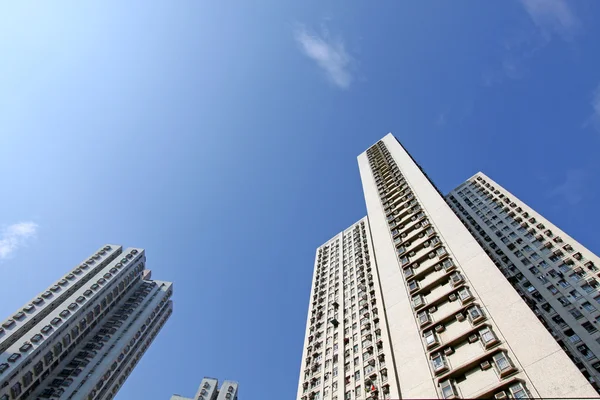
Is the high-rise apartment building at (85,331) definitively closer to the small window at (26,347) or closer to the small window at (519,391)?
the small window at (26,347)

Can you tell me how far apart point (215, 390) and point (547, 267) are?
185ft

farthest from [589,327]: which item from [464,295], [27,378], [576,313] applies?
[27,378]

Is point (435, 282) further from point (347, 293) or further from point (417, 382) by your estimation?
point (347, 293)

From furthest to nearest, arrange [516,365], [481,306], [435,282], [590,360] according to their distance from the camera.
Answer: [590,360]
[435,282]
[481,306]
[516,365]

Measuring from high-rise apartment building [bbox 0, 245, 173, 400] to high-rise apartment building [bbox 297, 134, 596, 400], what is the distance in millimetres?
31112

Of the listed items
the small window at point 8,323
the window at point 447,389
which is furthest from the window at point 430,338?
the small window at point 8,323

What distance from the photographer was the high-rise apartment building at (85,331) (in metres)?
41.3

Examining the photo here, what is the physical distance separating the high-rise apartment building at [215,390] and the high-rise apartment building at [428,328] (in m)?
29.6

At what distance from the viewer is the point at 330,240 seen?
66.0 metres

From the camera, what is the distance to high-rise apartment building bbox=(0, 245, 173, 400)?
4131cm

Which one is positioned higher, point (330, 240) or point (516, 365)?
point (330, 240)

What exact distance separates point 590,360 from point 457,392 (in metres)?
23.8

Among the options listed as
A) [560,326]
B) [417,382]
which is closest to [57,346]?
[417,382]

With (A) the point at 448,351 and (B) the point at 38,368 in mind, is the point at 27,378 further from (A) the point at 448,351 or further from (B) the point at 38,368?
(A) the point at 448,351
